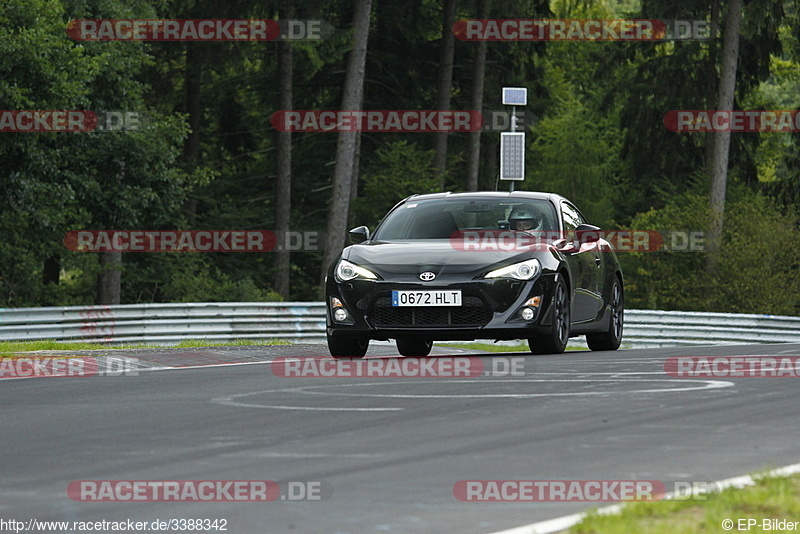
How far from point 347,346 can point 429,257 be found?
4.83ft

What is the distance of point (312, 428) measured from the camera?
8961mm

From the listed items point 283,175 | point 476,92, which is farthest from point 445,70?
point 283,175

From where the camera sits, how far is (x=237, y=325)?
25.2m

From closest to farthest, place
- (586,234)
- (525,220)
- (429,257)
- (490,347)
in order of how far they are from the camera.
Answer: (429,257)
(525,220)
(586,234)
(490,347)

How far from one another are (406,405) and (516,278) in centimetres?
379

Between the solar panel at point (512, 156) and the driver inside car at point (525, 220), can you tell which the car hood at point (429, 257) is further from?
the solar panel at point (512, 156)

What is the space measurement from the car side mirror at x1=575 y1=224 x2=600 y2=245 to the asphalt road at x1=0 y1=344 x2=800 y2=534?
9.45 ft

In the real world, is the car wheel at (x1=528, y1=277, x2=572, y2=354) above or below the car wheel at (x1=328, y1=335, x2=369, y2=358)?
above

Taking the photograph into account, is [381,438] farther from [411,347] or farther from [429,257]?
[411,347]

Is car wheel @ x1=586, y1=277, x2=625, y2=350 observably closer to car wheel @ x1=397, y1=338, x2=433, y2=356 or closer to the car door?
the car door

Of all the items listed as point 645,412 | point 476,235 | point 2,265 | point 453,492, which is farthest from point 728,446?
point 2,265

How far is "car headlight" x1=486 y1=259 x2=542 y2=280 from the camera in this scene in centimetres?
1357

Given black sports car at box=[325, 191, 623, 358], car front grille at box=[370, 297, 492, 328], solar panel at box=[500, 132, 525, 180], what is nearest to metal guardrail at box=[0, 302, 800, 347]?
solar panel at box=[500, 132, 525, 180]

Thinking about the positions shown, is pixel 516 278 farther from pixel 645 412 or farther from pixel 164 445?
pixel 164 445
